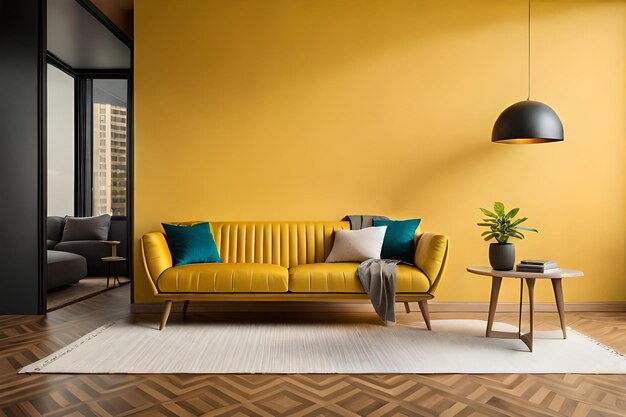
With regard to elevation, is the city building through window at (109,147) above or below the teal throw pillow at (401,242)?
above

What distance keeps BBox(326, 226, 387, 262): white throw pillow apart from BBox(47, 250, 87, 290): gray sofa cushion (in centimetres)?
330

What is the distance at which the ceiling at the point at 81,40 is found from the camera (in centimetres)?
646

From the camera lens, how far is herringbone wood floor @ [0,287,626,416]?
269cm

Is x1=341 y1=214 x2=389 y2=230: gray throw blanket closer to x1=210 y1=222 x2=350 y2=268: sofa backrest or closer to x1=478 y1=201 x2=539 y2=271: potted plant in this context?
x1=210 y1=222 x2=350 y2=268: sofa backrest

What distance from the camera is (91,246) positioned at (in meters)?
7.79

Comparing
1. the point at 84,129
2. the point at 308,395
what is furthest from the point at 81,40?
the point at 308,395

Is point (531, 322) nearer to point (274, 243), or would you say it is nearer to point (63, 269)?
point (274, 243)

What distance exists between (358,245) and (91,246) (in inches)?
177

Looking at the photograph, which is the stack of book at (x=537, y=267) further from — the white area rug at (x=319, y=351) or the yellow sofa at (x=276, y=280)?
the yellow sofa at (x=276, y=280)

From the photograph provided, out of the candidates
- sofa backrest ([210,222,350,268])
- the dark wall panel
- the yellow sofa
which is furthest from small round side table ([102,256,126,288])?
the yellow sofa

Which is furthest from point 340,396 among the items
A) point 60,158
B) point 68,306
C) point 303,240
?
point 60,158

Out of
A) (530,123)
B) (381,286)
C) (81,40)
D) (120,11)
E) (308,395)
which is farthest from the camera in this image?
(81,40)

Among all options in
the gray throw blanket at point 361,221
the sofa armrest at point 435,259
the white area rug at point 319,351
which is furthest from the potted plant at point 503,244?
the gray throw blanket at point 361,221

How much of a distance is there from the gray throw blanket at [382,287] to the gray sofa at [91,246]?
14.8ft
